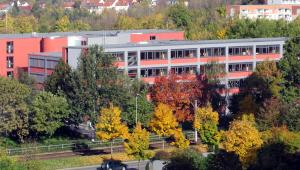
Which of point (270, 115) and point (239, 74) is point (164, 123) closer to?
point (270, 115)

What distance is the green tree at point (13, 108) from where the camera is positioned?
2202 centimetres

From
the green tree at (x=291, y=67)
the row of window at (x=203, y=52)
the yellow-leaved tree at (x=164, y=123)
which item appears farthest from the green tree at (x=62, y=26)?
the yellow-leaved tree at (x=164, y=123)

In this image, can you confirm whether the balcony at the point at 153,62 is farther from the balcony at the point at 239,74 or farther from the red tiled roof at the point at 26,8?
the red tiled roof at the point at 26,8

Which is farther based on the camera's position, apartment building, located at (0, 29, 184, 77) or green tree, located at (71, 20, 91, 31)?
green tree, located at (71, 20, 91, 31)

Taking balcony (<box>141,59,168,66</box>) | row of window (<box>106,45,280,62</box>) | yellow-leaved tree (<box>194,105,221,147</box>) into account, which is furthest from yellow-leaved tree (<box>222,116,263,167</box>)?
balcony (<box>141,59,168,66</box>)

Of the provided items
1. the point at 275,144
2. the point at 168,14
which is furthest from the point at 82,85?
the point at 168,14

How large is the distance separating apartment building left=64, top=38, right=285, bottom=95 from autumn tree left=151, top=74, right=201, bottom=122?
115 cm

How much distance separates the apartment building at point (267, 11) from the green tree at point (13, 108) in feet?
93.2

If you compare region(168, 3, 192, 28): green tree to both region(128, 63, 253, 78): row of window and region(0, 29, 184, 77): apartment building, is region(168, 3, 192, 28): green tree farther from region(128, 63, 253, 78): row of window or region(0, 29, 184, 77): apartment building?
region(128, 63, 253, 78): row of window

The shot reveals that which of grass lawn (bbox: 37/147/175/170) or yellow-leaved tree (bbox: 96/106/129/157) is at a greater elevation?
yellow-leaved tree (bbox: 96/106/129/157)

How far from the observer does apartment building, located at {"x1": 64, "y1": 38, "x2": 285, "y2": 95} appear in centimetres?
2661

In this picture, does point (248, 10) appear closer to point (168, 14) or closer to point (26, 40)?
point (168, 14)

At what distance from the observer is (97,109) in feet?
75.9

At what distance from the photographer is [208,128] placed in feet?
70.3
